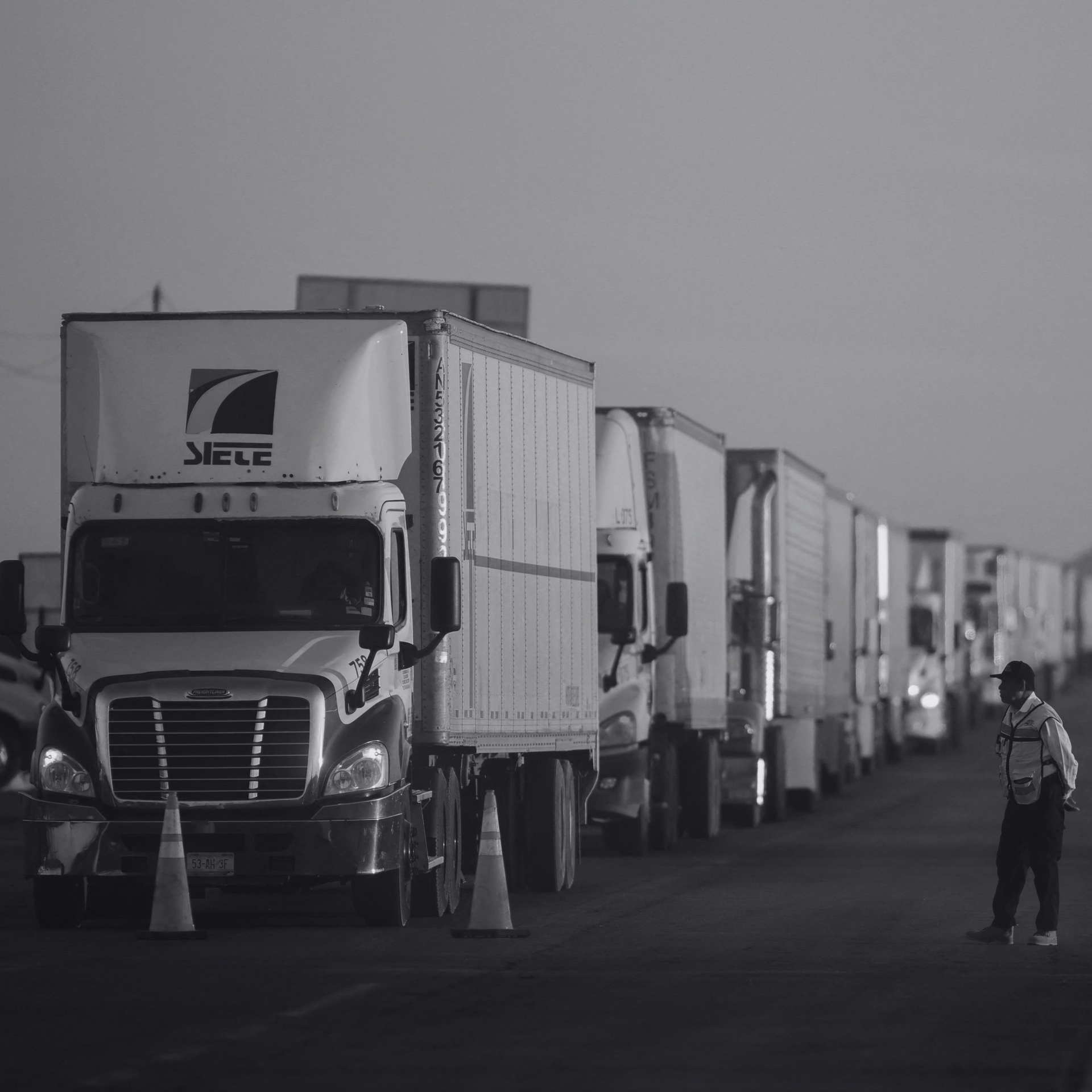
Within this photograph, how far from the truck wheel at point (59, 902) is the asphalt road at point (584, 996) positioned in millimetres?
173

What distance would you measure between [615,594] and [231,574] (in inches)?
308

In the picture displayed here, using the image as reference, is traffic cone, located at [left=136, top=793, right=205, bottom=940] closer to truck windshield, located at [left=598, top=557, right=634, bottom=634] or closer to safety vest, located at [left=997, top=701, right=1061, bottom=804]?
safety vest, located at [left=997, top=701, right=1061, bottom=804]

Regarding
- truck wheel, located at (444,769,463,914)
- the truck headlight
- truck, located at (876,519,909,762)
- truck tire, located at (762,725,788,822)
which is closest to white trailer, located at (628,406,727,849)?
truck tire, located at (762,725,788,822)

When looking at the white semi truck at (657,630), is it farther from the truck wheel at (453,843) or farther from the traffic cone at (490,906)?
the traffic cone at (490,906)

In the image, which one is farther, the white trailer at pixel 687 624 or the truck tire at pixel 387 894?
the white trailer at pixel 687 624

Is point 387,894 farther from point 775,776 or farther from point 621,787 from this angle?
point 775,776

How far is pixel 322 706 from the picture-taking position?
16062 millimetres

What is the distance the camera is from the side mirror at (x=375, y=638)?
1634cm

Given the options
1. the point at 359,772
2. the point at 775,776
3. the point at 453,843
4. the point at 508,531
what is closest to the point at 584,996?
the point at 359,772

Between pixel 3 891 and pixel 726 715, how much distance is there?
33.3 ft

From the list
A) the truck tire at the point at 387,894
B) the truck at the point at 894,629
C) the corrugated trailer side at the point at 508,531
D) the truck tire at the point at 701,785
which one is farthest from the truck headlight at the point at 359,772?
the truck at the point at 894,629

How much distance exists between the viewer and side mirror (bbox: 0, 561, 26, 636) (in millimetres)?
16391

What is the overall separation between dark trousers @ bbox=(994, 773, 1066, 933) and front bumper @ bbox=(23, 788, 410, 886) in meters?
3.75

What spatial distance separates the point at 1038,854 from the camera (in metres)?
15.8
